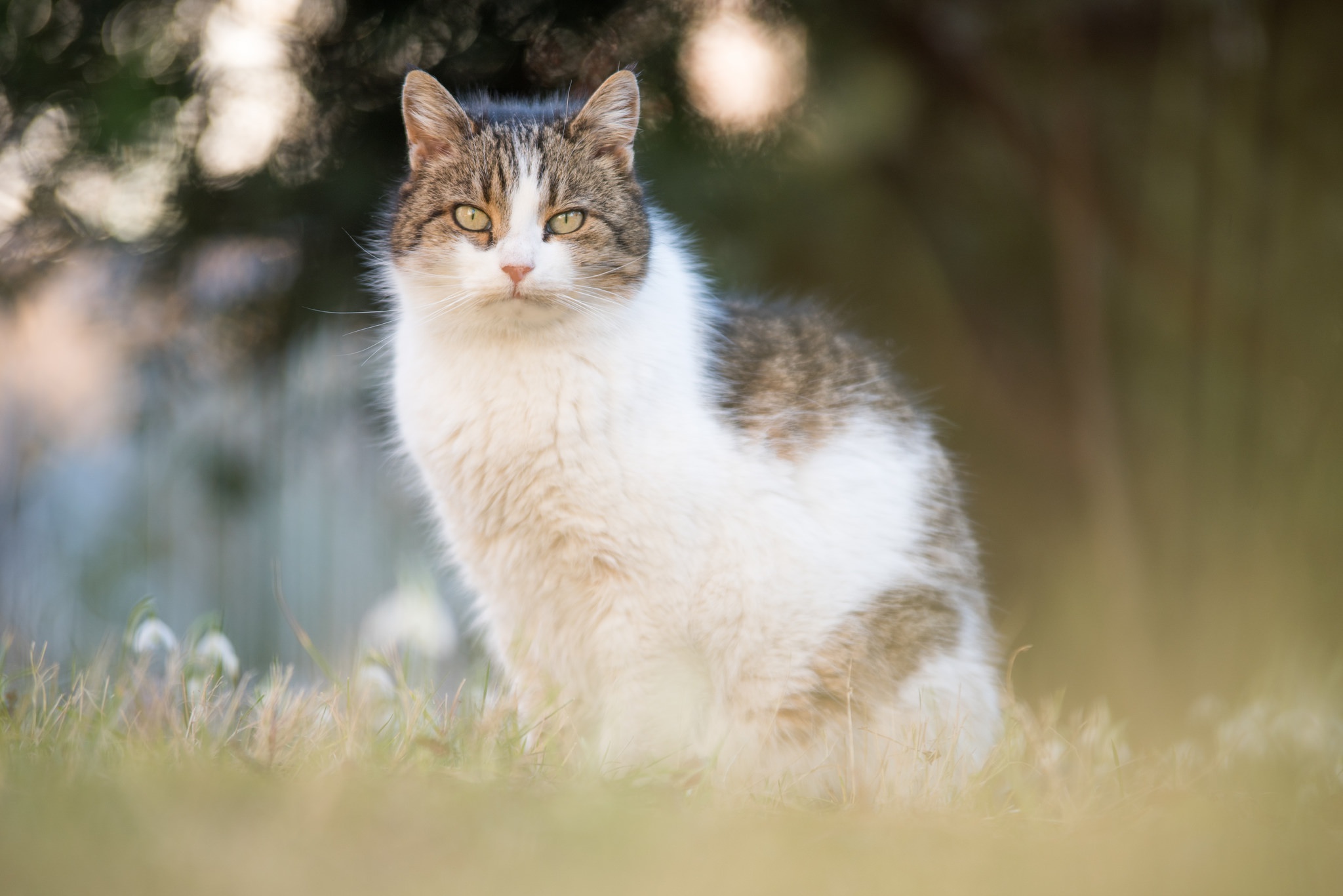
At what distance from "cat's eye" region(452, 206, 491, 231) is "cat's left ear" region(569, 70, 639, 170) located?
0.36 metres

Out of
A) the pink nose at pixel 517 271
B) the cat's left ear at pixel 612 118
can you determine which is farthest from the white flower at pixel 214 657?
the cat's left ear at pixel 612 118

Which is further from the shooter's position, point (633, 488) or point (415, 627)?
point (415, 627)

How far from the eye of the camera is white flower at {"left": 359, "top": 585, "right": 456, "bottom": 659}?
308 centimetres

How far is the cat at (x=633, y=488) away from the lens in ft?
8.62

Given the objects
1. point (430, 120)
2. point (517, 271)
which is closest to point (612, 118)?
point (430, 120)

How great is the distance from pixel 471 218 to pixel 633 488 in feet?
2.65

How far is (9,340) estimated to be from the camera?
409 centimetres

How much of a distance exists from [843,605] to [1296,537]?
114 inches

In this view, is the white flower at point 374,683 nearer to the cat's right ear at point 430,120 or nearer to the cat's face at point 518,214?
the cat's face at point 518,214

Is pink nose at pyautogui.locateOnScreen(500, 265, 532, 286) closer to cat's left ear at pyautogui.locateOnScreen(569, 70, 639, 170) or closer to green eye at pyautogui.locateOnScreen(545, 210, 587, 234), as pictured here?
green eye at pyautogui.locateOnScreen(545, 210, 587, 234)

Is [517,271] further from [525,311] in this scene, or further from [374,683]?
[374,683]

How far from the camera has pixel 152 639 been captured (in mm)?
2602

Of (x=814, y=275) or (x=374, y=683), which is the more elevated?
(x=814, y=275)

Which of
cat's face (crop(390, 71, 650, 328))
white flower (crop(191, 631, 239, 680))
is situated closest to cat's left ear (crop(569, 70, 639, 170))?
cat's face (crop(390, 71, 650, 328))
